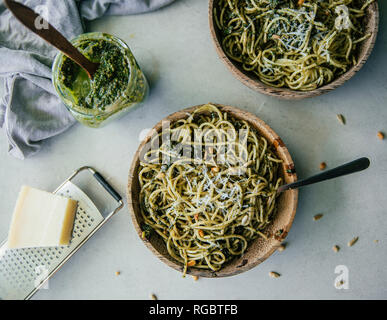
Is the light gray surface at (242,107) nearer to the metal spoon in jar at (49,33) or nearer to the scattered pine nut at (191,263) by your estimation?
the scattered pine nut at (191,263)

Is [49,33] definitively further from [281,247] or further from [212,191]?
[281,247]

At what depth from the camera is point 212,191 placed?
1.73m

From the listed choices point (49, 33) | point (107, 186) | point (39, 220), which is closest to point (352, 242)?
point (107, 186)

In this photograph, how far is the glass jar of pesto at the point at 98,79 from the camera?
1.76 metres

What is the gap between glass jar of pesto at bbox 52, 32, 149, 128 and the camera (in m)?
1.76

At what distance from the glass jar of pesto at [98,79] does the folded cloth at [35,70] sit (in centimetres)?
30

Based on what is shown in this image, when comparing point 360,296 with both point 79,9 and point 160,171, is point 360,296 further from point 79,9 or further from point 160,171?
point 79,9

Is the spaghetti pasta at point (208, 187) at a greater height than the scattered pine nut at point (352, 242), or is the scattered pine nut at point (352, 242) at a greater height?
the spaghetti pasta at point (208, 187)

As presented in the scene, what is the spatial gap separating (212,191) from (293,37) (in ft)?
3.01

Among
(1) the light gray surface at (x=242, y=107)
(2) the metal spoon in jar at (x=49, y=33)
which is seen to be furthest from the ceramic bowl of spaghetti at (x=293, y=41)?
(2) the metal spoon in jar at (x=49, y=33)

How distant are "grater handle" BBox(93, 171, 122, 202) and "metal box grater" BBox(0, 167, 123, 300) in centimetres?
8

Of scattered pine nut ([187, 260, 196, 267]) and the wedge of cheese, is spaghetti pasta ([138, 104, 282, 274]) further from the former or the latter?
the wedge of cheese

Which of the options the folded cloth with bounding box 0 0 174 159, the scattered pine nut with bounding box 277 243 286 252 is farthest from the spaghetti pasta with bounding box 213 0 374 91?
the scattered pine nut with bounding box 277 243 286 252

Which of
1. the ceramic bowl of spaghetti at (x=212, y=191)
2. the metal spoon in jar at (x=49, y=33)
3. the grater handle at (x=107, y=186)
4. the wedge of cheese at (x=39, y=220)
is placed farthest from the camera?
the grater handle at (x=107, y=186)
